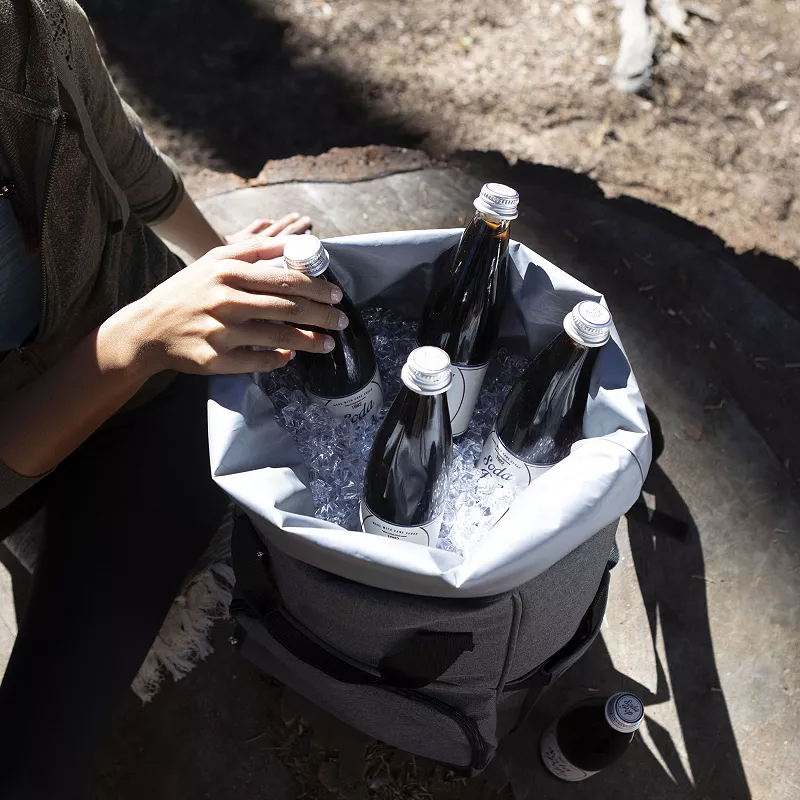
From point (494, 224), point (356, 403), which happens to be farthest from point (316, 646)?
point (494, 224)

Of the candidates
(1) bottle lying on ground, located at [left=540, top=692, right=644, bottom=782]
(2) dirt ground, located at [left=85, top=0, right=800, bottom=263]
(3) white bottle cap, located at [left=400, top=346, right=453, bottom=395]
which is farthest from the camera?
(2) dirt ground, located at [left=85, top=0, right=800, bottom=263]

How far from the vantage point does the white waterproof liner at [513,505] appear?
548 millimetres

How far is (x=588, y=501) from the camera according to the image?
555 mm

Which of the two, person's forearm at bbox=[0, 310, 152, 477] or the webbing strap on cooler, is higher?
person's forearm at bbox=[0, 310, 152, 477]

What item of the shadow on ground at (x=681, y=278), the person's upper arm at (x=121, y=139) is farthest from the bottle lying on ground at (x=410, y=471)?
the shadow on ground at (x=681, y=278)

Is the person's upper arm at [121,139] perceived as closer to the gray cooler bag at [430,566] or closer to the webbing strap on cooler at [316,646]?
the gray cooler bag at [430,566]

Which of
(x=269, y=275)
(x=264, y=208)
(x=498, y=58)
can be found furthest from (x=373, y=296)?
(x=498, y=58)

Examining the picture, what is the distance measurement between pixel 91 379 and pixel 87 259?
0.57ft

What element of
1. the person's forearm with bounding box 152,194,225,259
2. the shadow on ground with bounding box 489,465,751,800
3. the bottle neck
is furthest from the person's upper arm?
the shadow on ground with bounding box 489,465,751,800

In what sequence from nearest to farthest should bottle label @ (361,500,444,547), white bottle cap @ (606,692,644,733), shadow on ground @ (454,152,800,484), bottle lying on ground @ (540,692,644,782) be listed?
bottle label @ (361,500,444,547), white bottle cap @ (606,692,644,733), bottle lying on ground @ (540,692,644,782), shadow on ground @ (454,152,800,484)

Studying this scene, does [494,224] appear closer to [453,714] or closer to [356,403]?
[356,403]

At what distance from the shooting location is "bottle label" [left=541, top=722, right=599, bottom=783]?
35.9 inches

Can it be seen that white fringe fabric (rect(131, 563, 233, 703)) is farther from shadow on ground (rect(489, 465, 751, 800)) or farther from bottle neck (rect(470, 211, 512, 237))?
bottle neck (rect(470, 211, 512, 237))

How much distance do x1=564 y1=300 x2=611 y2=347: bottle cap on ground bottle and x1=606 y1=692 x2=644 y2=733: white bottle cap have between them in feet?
1.51
